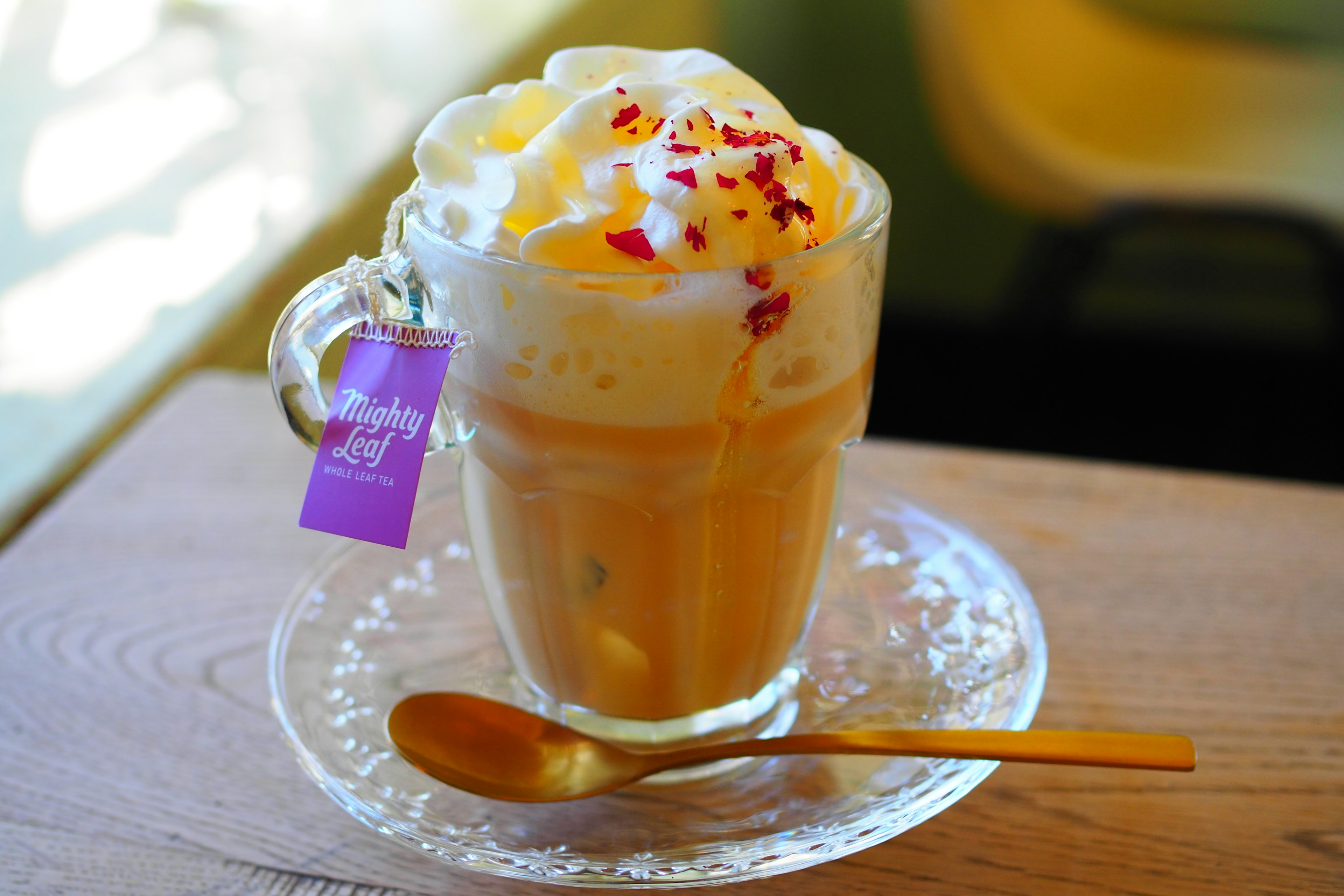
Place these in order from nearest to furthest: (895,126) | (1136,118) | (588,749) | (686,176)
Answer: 1. (686,176)
2. (588,749)
3. (1136,118)
4. (895,126)

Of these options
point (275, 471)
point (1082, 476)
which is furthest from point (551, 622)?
point (1082, 476)

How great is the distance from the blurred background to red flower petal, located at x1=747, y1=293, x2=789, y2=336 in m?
0.76

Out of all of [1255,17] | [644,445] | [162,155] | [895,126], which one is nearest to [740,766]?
[644,445]

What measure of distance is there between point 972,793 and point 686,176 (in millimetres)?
387

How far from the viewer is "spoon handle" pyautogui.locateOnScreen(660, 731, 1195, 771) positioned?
565 millimetres

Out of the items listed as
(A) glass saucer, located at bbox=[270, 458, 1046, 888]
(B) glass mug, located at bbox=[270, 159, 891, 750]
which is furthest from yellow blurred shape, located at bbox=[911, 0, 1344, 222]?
(B) glass mug, located at bbox=[270, 159, 891, 750]

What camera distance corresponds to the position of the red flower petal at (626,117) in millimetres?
580

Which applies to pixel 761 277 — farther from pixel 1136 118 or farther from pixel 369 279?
pixel 1136 118

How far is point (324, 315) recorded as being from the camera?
59 centimetres

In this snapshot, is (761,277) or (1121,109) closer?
(761,277)

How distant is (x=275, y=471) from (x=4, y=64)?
1089mm

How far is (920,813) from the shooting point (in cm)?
56

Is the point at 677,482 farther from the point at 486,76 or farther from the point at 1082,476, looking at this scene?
the point at 486,76

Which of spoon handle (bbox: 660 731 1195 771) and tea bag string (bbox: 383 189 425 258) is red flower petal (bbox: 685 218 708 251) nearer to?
tea bag string (bbox: 383 189 425 258)
